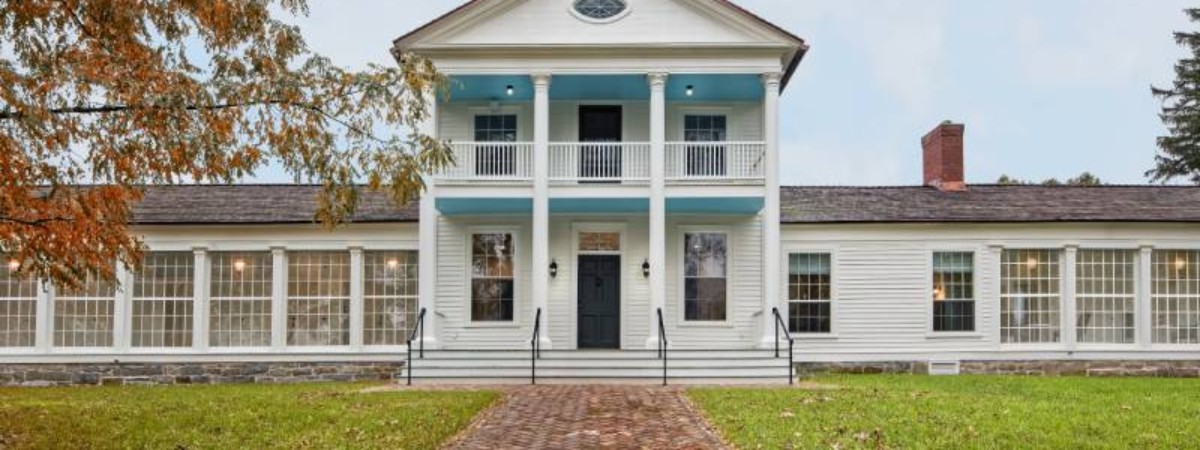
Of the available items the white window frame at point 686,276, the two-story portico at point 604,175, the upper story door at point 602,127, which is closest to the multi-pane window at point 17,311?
the two-story portico at point 604,175

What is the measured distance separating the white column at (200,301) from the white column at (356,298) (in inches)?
101

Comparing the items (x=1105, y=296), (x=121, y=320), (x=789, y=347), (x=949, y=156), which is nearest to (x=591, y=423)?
(x=789, y=347)

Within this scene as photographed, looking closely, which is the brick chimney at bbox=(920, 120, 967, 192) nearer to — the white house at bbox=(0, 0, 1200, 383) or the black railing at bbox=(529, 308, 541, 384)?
the white house at bbox=(0, 0, 1200, 383)

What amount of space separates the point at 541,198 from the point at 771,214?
3762 millimetres

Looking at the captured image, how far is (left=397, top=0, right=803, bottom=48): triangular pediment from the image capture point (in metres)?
18.2

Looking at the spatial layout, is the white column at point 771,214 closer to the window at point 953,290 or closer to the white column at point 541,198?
the white column at point 541,198

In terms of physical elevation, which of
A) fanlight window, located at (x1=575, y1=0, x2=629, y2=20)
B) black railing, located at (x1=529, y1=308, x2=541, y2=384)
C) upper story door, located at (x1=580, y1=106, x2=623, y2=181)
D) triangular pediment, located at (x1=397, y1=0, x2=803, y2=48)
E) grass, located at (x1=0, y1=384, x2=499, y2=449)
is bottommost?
grass, located at (x1=0, y1=384, x2=499, y2=449)

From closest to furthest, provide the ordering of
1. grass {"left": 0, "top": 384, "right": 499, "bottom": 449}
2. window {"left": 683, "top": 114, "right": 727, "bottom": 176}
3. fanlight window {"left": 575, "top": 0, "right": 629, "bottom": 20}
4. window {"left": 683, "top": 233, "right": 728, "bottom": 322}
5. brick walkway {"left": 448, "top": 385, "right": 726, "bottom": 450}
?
brick walkway {"left": 448, "top": 385, "right": 726, "bottom": 450}
grass {"left": 0, "top": 384, "right": 499, "bottom": 449}
fanlight window {"left": 575, "top": 0, "right": 629, "bottom": 20}
window {"left": 683, "top": 114, "right": 727, "bottom": 176}
window {"left": 683, "top": 233, "right": 728, "bottom": 322}

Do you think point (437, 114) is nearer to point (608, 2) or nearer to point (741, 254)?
point (608, 2)

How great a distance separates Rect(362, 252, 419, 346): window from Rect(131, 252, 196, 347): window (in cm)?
313

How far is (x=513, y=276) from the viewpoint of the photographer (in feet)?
65.7

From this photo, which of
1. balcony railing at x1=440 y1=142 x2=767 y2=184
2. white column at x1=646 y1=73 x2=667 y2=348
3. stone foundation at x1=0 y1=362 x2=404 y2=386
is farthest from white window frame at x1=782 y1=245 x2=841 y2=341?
stone foundation at x1=0 y1=362 x2=404 y2=386

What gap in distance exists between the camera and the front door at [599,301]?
2008 cm

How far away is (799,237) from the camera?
66.7ft
